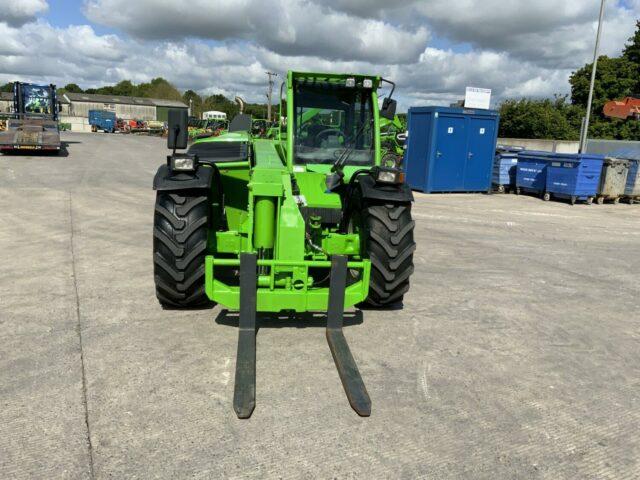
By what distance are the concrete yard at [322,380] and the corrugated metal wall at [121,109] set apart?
3296 inches

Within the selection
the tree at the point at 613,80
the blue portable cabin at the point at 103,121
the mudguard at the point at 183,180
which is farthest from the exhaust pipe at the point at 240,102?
the blue portable cabin at the point at 103,121

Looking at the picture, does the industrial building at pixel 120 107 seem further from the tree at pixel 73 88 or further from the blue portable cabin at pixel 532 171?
the blue portable cabin at pixel 532 171

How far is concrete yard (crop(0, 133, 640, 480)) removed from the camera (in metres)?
2.93

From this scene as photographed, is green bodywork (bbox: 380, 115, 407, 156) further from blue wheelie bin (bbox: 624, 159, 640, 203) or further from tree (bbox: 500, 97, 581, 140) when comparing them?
tree (bbox: 500, 97, 581, 140)

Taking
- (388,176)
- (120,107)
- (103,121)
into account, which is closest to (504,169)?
(388,176)

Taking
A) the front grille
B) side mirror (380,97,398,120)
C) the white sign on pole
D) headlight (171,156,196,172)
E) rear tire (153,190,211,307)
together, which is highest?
the white sign on pole

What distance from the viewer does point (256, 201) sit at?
440 centimetres

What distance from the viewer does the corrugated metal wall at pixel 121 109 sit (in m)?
82.2

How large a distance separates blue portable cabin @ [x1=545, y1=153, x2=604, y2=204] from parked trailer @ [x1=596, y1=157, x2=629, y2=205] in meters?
0.24

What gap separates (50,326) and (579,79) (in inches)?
1465

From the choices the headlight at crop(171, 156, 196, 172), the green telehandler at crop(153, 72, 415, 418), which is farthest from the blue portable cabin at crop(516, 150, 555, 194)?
the headlight at crop(171, 156, 196, 172)

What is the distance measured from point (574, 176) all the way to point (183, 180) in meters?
12.5

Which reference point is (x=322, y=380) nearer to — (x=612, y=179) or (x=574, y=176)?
(x=574, y=176)

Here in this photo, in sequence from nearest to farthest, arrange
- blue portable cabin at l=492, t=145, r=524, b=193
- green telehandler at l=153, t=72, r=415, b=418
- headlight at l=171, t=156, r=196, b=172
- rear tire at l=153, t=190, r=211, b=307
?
green telehandler at l=153, t=72, r=415, b=418
rear tire at l=153, t=190, r=211, b=307
headlight at l=171, t=156, r=196, b=172
blue portable cabin at l=492, t=145, r=524, b=193
